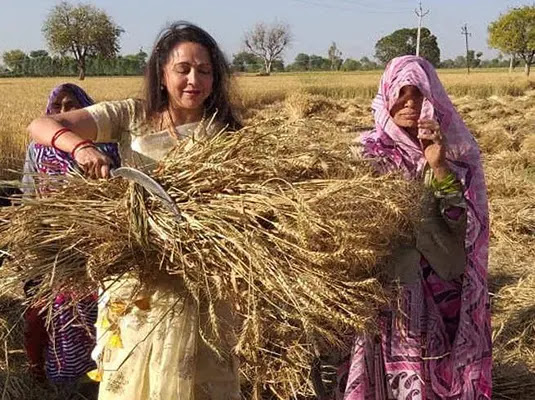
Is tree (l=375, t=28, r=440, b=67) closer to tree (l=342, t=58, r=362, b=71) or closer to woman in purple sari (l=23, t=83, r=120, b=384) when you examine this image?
tree (l=342, t=58, r=362, b=71)

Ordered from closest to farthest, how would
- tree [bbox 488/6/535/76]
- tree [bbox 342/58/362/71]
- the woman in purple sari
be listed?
1. the woman in purple sari
2. tree [bbox 488/6/535/76]
3. tree [bbox 342/58/362/71]

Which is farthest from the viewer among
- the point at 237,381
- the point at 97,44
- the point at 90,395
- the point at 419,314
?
the point at 97,44

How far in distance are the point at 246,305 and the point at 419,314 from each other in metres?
1.13

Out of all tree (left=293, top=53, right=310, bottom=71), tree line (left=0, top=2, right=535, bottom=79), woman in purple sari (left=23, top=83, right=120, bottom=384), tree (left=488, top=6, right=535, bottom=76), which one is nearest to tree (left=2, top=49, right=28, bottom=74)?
tree line (left=0, top=2, right=535, bottom=79)

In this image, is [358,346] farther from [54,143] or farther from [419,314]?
[54,143]

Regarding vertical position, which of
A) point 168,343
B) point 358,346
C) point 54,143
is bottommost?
point 358,346

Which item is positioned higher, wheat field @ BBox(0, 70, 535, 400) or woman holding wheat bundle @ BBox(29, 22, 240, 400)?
woman holding wheat bundle @ BBox(29, 22, 240, 400)

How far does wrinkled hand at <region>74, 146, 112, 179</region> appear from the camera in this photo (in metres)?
2.02

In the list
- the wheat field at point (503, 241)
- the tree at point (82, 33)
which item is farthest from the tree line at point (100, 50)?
the wheat field at point (503, 241)

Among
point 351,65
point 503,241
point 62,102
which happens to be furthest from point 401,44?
point 62,102

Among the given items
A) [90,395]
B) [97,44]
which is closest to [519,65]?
[97,44]

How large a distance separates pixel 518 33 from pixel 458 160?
184 feet

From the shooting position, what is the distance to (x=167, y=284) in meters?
2.11

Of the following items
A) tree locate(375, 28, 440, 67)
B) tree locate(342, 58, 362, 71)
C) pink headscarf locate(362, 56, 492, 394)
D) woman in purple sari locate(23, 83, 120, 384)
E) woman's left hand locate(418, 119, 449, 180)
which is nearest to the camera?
woman's left hand locate(418, 119, 449, 180)
